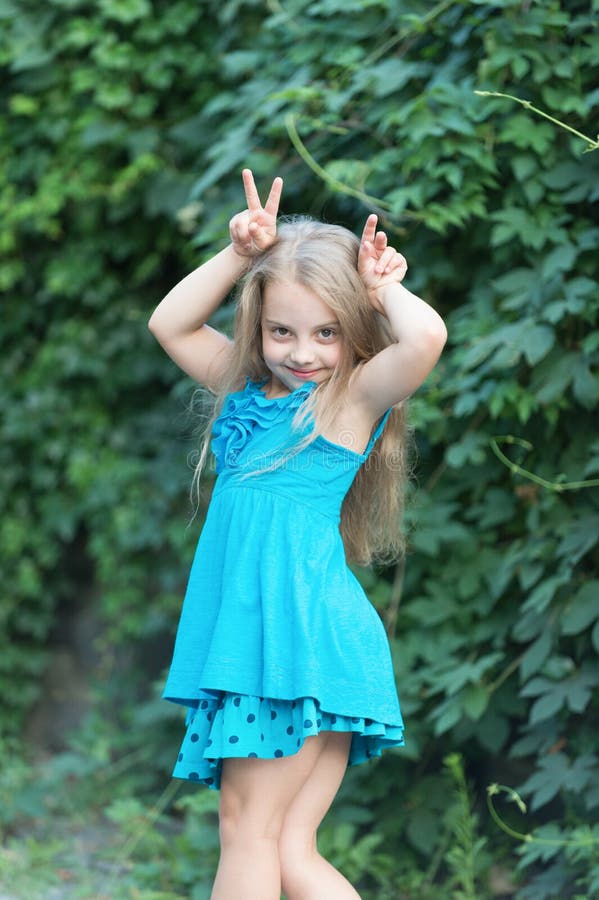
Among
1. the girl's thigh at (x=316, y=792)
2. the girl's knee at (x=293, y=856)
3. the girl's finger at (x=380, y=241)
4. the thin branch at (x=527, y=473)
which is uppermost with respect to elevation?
the girl's finger at (x=380, y=241)

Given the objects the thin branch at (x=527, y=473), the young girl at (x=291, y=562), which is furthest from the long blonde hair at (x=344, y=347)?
the thin branch at (x=527, y=473)

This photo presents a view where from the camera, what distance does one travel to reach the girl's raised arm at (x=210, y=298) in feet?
6.91

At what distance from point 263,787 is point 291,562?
1.24ft

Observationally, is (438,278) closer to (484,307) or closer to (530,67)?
(484,307)

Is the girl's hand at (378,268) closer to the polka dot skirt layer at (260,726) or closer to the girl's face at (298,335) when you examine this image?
the girl's face at (298,335)

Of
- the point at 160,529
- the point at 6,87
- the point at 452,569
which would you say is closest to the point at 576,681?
the point at 452,569

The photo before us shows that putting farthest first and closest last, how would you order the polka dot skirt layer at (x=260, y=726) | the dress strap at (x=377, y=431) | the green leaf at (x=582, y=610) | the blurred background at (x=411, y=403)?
the blurred background at (x=411, y=403) → the green leaf at (x=582, y=610) → the dress strap at (x=377, y=431) → the polka dot skirt layer at (x=260, y=726)

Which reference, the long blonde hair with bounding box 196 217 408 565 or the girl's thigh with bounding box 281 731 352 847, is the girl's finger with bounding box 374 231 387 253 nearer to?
the long blonde hair with bounding box 196 217 408 565

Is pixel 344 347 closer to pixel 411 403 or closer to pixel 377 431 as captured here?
pixel 377 431

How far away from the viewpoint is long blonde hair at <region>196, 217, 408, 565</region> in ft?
6.72

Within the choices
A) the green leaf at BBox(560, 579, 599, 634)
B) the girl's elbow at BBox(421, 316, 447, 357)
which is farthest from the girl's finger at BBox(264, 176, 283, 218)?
the green leaf at BBox(560, 579, 599, 634)

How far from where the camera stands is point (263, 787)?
2016mm

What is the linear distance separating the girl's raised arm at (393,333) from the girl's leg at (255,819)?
596 millimetres

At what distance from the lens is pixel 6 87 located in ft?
13.3
